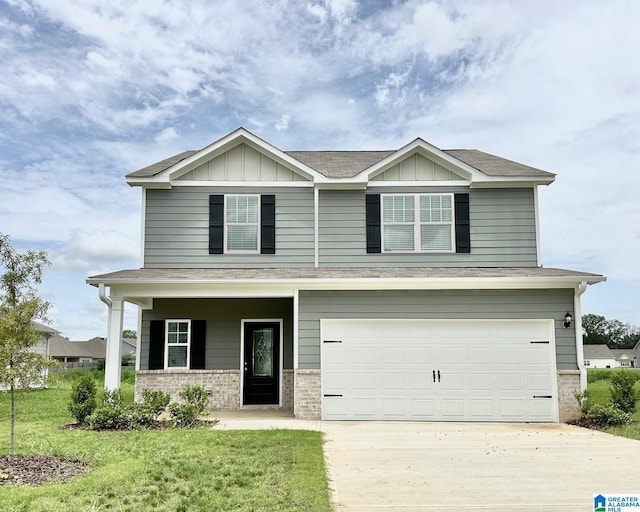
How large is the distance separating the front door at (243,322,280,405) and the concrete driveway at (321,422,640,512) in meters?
3.57

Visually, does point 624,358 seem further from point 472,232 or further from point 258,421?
point 258,421

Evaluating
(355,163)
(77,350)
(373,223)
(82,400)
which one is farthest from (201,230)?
(77,350)

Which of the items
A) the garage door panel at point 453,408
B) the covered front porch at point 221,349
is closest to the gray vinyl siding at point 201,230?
the covered front porch at point 221,349

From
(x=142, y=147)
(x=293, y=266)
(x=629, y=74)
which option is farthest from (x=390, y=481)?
(x=142, y=147)

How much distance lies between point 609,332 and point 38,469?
295 feet

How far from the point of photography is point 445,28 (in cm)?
1316

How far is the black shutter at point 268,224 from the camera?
1386 centimetres

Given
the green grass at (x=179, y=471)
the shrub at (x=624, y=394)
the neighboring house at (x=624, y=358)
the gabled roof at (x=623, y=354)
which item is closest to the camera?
the green grass at (x=179, y=471)

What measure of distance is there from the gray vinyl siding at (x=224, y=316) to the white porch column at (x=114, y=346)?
201 centimetres

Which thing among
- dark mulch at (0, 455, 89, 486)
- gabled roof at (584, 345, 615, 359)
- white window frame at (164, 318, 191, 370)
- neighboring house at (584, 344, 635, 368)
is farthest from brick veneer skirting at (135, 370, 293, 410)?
gabled roof at (584, 345, 615, 359)

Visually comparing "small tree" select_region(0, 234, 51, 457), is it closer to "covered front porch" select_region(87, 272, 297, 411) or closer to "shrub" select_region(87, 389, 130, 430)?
"shrub" select_region(87, 389, 130, 430)

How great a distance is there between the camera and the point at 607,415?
10.9 m

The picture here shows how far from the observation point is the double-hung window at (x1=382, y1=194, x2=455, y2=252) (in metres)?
13.8

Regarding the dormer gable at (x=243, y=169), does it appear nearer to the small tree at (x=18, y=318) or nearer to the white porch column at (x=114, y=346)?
the white porch column at (x=114, y=346)
